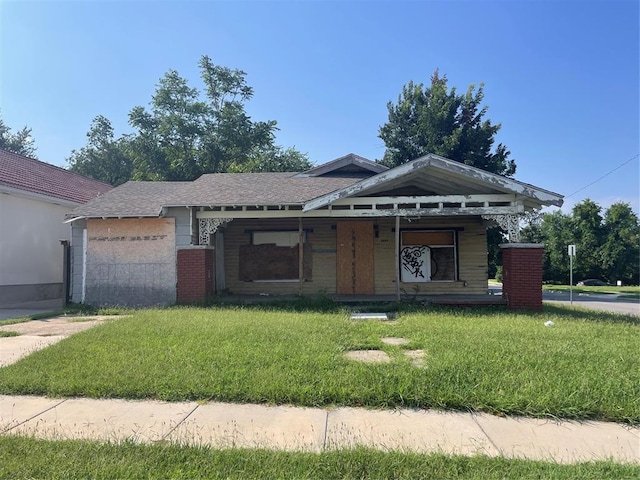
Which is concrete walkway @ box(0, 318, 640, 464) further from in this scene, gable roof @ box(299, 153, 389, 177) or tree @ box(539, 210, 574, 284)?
tree @ box(539, 210, 574, 284)

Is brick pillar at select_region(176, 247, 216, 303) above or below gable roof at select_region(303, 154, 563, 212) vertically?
below

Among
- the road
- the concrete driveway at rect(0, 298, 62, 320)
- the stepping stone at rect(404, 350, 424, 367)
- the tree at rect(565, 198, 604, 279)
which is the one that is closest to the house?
the concrete driveway at rect(0, 298, 62, 320)

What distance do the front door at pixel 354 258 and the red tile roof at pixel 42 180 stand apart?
425 inches

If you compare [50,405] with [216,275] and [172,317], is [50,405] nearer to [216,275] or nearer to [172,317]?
[172,317]

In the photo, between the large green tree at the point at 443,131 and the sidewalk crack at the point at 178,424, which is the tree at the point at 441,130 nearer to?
the large green tree at the point at 443,131

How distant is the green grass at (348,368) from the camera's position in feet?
14.3

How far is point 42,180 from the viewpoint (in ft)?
53.5

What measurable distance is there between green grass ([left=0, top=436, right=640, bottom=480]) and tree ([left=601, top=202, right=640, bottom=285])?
4374 cm

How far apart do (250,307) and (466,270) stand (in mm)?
7583

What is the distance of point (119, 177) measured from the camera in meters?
36.7

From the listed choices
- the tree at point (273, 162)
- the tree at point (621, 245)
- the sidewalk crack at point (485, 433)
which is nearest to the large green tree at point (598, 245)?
the tree at point (621, 245)

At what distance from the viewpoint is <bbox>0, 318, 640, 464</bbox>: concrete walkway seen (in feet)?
11.3

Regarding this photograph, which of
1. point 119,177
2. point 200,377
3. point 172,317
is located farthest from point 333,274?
point 119,177

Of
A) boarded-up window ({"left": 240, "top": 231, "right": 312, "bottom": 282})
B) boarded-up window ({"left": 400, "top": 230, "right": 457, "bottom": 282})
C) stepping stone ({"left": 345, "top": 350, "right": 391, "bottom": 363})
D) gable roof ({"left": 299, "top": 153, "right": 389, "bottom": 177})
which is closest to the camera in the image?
stepping stone ({"left": 345, "top": 350, "right": 391, "bottom": 363})
